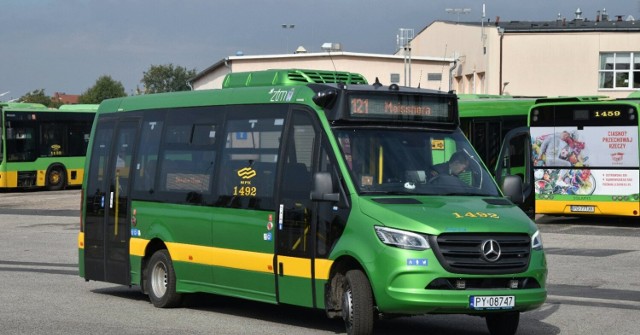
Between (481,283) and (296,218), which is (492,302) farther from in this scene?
(296,218)

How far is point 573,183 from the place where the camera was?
30875 millimetres

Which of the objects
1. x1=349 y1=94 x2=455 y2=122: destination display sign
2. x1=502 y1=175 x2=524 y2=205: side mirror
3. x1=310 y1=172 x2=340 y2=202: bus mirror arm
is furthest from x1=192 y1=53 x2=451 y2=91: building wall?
x1=310 y1=172 x2=340 y2=202: bus mirror arm

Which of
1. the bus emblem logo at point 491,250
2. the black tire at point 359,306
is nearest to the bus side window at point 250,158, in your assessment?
the black tire at point 359,306

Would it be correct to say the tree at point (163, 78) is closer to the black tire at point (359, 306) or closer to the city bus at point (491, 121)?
the city bus at point (491, 121)

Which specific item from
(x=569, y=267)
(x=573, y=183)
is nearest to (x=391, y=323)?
(x=569, y=267)

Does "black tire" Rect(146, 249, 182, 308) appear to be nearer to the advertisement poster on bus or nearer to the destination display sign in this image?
the destination display sign

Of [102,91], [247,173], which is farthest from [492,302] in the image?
[102,91]

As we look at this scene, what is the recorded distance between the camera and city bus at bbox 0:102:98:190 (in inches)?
1913

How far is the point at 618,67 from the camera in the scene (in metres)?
66.4

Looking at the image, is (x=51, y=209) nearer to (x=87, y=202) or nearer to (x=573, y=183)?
(x=573, y=183)

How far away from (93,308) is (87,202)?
2.41 metres

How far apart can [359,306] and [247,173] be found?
2791 mm

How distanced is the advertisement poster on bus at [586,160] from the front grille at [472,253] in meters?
19.5

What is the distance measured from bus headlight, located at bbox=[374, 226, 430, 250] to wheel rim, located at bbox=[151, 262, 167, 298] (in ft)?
14.9
